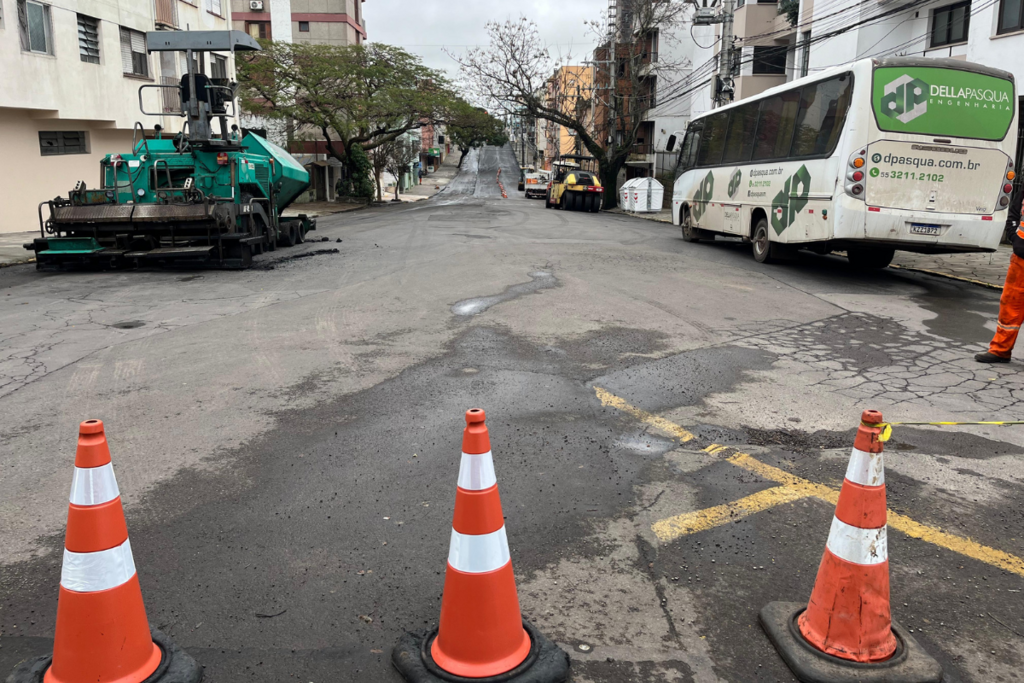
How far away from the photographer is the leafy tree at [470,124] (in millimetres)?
42969

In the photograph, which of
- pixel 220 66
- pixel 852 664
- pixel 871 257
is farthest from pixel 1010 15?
pixel 220 66

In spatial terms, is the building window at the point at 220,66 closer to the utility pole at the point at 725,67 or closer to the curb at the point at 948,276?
the curb at the point at 948,276

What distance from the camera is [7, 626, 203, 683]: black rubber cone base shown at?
2.71 meters

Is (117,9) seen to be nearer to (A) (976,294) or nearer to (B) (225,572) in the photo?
(A) (976,294)

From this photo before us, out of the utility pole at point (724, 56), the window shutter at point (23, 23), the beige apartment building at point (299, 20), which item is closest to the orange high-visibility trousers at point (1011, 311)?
Answer: the utility pole at point (724, 56)

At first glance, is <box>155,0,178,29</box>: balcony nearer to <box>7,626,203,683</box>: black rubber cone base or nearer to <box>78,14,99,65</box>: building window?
<box>78,14,99,65</box>: building window

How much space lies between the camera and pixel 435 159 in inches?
4919

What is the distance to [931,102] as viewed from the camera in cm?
1103

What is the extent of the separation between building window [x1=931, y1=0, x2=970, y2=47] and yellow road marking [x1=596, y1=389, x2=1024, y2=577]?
21748 mm

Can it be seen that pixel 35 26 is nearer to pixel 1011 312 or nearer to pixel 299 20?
pixel 1011 312

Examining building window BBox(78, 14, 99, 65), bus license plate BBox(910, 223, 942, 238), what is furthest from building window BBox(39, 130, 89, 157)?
bus license plate BBox(910, 223, 942, 238)

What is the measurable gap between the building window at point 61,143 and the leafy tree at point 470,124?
67.8 feet

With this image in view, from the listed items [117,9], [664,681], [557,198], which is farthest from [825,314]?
[557,198]

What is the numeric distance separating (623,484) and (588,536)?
2.22 ft
